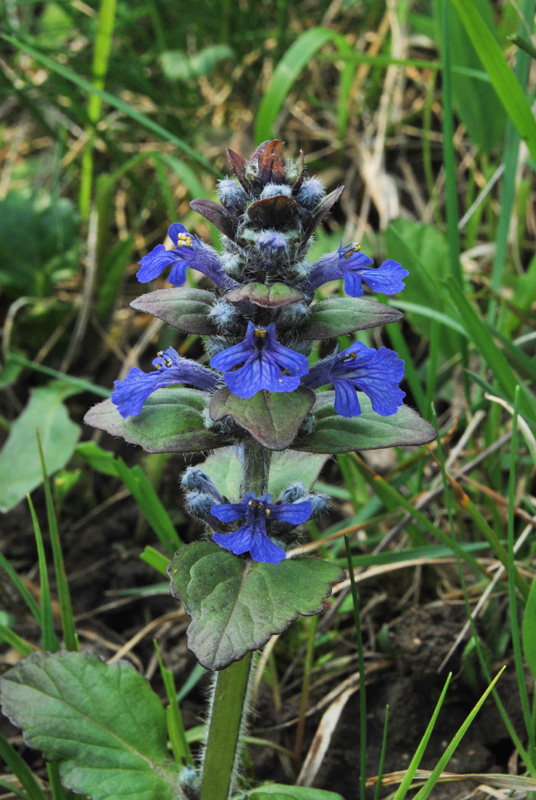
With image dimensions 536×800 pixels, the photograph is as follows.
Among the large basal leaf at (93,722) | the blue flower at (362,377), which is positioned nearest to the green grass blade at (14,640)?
the large basal leaf at (93,722)

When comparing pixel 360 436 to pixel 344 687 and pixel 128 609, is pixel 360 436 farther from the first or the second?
pixel 128 609

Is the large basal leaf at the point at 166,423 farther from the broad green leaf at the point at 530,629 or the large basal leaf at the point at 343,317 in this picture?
the broad green leaf at the point at 530,629

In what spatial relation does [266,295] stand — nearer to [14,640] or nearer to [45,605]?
[45,605]

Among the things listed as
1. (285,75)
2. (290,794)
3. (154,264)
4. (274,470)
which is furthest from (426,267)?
(290,794)

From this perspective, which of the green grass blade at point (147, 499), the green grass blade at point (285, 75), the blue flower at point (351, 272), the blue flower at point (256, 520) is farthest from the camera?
the green grass blade at point (285, 75)

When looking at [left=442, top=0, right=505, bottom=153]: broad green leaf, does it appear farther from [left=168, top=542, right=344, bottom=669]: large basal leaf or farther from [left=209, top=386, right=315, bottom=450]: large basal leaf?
[left=168, top=542, right=344, bottom=669]: large basal leaf

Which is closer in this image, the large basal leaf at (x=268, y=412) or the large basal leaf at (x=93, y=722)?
the large basal leaf at (x=268, y=412)
